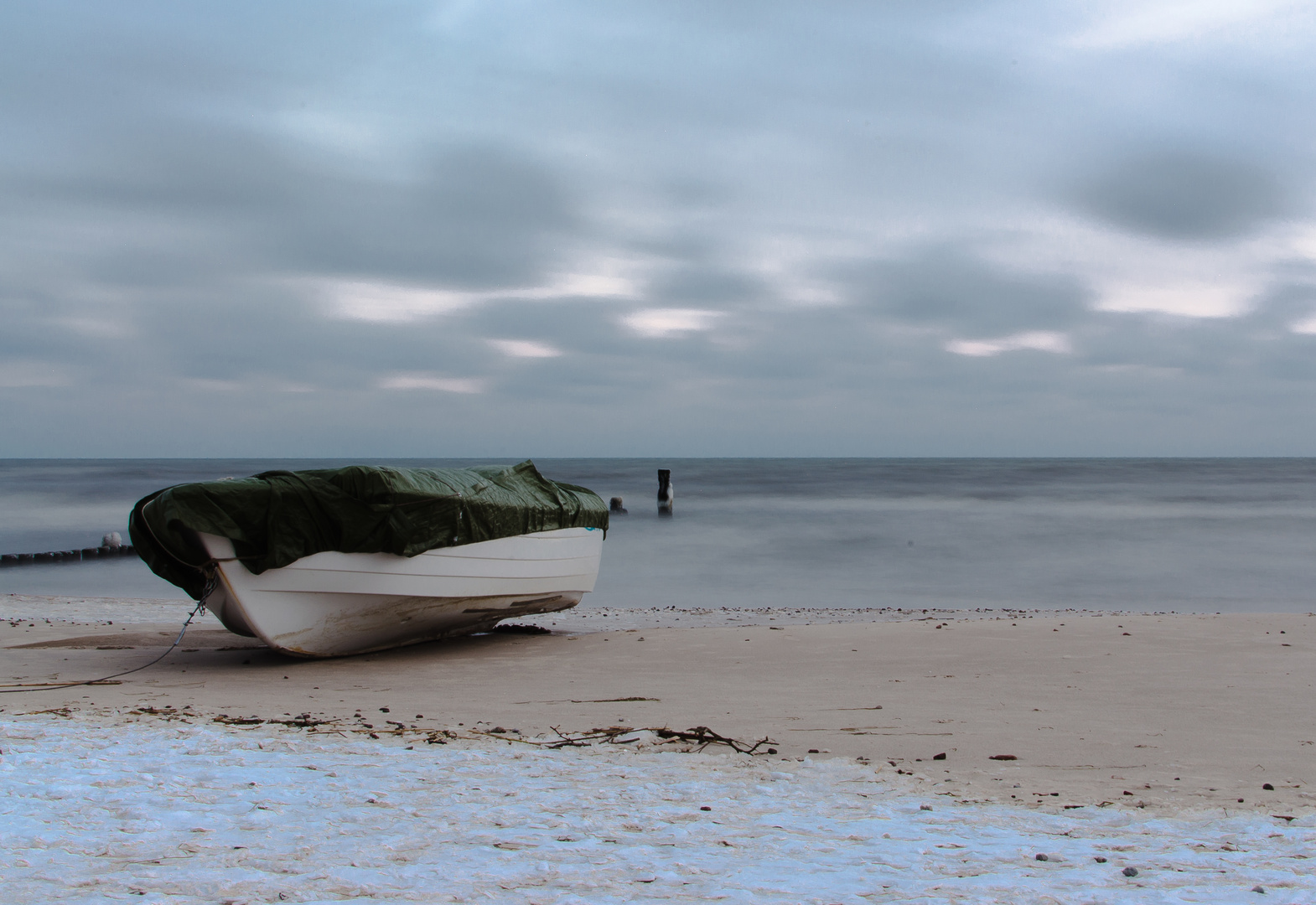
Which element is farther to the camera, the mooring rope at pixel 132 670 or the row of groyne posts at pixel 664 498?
the row of groyne posts at pixel 664 498

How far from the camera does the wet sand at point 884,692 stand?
17.6ft

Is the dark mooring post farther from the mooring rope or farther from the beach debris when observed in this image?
the beach debris

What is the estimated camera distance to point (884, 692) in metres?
7.58

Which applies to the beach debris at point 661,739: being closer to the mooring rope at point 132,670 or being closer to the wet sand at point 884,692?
the wet sand at point 884,692

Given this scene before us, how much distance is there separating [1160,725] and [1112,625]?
15.5ft

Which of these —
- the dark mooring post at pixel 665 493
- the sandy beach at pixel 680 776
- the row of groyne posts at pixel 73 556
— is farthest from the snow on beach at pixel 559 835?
the dark mooring post at pixel 665 493

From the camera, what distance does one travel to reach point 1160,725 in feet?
20.9

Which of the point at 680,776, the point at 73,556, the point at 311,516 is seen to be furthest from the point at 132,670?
the point at 73,556

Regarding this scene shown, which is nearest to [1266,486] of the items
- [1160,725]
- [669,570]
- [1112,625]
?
[669,570]

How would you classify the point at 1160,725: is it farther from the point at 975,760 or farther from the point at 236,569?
the point at 236,569

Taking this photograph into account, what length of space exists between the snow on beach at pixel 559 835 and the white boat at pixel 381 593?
11.6 ft

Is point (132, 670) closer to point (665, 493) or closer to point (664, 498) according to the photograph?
point (664, 498)

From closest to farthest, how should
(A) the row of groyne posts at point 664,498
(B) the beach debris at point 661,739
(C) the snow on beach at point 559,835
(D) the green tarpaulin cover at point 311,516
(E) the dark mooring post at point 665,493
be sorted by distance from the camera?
(C) the snow on beach at point 559,835, (B) the beach debris at point 661,739, (D) the green tarpaulin cover at point 311,516, (A) the row of groyne posts at point 664,498, (E) the dark mooring post at point 665,493

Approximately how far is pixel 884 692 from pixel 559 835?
172 inches
